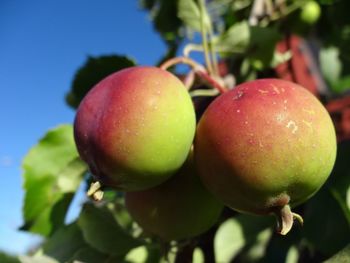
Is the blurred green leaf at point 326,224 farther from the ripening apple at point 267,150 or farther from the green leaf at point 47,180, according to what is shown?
the green leaf at point 47,180

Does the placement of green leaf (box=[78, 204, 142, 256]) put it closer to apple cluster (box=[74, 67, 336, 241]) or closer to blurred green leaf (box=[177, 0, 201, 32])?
apple cluster (box=[74, 67, 336, 241])

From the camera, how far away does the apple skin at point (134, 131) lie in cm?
72

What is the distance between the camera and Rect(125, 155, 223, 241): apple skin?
0.85 m

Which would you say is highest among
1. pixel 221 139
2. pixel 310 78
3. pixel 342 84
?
pixel 221 139

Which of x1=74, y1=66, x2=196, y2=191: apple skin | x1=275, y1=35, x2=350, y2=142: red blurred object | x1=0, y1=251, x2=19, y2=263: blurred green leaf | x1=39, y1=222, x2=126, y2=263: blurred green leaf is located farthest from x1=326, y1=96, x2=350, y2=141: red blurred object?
x1=0, y1=251, x2=19, y2=263: blurred green leaf

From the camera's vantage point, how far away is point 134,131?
72 centimetres

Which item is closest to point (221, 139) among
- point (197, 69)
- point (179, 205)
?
point (179, 205)

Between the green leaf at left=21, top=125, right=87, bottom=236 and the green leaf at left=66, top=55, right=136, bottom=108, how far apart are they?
0.09 m

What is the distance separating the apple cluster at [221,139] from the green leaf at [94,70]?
33 centimetres

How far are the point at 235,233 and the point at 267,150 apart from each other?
557 mm

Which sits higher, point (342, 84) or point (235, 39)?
point (235, 39)

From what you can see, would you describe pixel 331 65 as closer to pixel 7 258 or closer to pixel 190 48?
pixel 190 48

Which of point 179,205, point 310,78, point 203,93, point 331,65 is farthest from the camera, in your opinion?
point 310,78

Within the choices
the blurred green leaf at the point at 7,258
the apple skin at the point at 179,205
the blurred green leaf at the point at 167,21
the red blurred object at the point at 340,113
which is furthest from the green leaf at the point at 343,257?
the blurred green leaf at the point at 167,21
